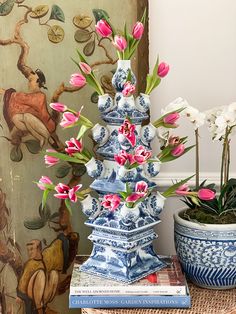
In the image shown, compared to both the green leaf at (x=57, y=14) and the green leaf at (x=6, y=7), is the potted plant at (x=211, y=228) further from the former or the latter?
the green leaf at (x=6, y=7)

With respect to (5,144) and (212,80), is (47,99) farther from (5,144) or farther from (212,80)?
(212,80)

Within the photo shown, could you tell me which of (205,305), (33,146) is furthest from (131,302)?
(33,146)

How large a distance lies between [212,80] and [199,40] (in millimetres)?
114

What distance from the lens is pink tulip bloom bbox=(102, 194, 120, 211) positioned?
123 centimetres

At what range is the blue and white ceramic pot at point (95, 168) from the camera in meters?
1.32

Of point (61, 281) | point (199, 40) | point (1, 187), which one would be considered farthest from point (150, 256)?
point (199, 40)

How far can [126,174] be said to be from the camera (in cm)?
127

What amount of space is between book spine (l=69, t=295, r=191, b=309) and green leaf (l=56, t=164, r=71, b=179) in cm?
39

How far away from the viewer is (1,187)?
1.54 metres

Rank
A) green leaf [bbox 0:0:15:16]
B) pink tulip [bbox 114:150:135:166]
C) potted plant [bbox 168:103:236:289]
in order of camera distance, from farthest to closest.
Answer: green leaf [bbox 0:0:15:16]
potted plant [bbox 168:103:236:289]
pink tulip [bbox 114:150:135:166]

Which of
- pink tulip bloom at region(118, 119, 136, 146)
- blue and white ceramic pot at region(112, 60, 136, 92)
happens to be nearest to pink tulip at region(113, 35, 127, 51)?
blue and white ceramic pot at region(112, 60, 136, 92)

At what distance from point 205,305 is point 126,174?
352 millimetres

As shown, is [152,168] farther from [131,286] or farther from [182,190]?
[131,286]

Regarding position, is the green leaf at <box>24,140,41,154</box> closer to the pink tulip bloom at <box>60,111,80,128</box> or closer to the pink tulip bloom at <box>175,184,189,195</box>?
the pink tulip bloom at <box>60,111,80,128</box>
